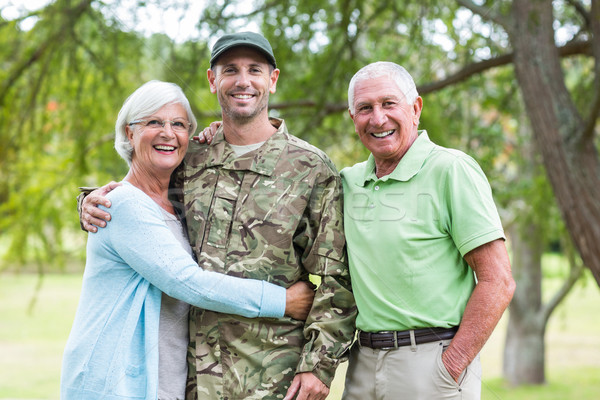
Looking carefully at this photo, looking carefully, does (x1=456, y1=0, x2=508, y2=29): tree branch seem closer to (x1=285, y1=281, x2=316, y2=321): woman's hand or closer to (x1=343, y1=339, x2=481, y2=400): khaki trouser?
(x1=285, y1=281, x2=316, y2=321): woman's hand

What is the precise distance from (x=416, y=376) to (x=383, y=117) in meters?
0.72

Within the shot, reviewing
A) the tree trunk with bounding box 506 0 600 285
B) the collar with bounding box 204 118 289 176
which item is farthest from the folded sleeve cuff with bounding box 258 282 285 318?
the tree trunk with bounding box 506 0 600 285

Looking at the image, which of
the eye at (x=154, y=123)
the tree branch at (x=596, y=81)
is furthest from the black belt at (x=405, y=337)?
the tree branch at (x=596, y=81)

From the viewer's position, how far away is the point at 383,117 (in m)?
1.94

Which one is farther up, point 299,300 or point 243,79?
point 243,79

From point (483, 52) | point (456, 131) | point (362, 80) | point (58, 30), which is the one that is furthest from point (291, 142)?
point (456, 131)

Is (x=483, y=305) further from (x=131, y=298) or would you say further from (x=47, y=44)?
(x=47, y=44)

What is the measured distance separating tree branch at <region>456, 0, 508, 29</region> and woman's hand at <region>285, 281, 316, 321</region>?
2.31m

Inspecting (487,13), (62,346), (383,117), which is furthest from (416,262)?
(62,346)

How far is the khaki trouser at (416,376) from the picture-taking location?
1799mm

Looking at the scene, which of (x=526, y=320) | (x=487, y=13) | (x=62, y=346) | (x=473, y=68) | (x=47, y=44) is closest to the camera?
(x=487, y=13)

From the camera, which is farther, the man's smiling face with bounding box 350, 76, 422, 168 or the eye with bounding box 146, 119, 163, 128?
the eye with bounding box 146, 119, 163, 128

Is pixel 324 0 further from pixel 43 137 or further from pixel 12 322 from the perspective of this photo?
pixel 12 322

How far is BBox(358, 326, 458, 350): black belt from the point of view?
1826 millimetres
